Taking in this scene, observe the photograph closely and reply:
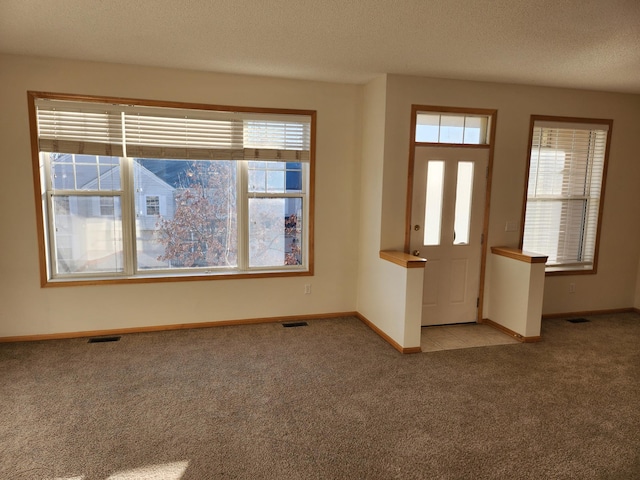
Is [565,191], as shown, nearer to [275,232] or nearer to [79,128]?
[275,232]

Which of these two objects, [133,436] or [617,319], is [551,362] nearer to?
[617,319]

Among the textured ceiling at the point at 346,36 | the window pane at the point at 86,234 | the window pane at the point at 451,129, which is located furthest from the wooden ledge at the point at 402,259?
the window pane at the point at 86,234

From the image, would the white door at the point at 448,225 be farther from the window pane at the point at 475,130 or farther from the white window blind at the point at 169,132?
the white window blind at the point at 169,132

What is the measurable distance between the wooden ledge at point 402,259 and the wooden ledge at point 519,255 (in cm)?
102

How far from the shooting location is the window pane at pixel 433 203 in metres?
4.28

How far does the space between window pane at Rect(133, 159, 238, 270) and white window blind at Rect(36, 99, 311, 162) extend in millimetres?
150

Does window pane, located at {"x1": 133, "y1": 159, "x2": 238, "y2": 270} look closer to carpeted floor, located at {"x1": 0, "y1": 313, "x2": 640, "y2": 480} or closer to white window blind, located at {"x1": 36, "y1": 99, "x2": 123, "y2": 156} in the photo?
white window blind, located at {"x1": 36, "y1": 99, "x2": 123, "y2": 156}

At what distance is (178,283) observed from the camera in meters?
4.23

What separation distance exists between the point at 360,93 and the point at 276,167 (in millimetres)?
1199

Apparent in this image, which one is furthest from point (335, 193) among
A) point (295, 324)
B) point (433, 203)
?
point (295, 324)

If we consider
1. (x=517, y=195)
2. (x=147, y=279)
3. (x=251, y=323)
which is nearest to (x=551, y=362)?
(x=517, y=195)

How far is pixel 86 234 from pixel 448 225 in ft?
11.8

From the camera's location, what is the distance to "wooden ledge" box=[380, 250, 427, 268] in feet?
12.0

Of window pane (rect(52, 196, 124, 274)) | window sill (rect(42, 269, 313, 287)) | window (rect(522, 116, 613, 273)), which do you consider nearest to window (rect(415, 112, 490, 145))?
window (rect(522, 116, 613, 273))
